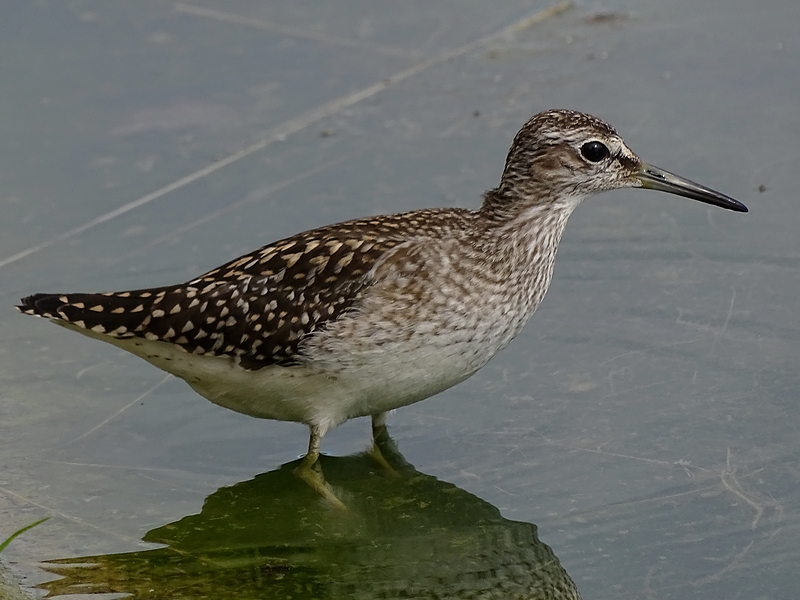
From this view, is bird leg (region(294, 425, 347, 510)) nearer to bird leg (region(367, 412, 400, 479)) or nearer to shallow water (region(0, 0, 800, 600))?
shallow water (region(0, 0, 800, 600))

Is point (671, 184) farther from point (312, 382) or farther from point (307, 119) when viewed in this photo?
point (307, 119)

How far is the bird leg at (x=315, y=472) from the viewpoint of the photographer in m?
7.78

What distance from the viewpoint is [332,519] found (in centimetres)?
763

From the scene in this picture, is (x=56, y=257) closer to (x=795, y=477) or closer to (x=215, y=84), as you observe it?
(x=215, y=84)

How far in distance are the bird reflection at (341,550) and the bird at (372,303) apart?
0.24 meters

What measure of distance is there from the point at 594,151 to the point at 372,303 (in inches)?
61.7

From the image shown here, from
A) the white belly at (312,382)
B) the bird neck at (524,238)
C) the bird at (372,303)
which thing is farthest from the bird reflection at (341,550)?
the bird neck at (524,238)

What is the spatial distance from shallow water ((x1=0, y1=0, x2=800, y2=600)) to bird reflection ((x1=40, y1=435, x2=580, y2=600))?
0.04 meters

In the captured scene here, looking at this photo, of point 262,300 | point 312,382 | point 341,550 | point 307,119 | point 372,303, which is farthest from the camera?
point 307,119

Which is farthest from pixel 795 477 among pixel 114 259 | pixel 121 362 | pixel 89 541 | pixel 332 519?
pixel 114 259

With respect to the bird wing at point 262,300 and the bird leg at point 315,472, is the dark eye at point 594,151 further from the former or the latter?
the bird leg at point 315,472

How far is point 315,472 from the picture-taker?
796 cm

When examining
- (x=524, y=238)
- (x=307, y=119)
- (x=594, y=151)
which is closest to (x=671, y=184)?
(x=594, y=151)

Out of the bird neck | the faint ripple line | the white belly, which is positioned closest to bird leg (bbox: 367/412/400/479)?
the white belly
